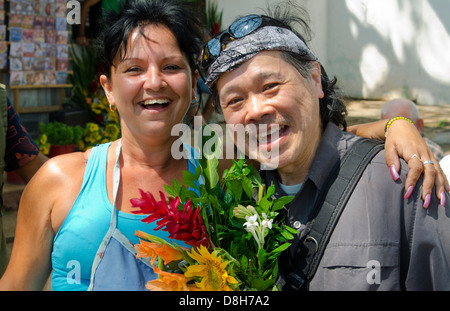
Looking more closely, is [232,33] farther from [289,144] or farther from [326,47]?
[326,47]

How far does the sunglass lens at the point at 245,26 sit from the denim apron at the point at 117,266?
0.89 metres

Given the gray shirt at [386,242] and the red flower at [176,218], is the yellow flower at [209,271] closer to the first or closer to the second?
the red flower at [176,218]

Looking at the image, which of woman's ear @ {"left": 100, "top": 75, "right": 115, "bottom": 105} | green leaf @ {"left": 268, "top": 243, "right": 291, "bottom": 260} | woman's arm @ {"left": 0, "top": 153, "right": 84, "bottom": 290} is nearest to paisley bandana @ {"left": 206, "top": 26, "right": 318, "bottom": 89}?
woman's ear @ {"left": 100, "top": 75, "right": 115, "bottom": 105}

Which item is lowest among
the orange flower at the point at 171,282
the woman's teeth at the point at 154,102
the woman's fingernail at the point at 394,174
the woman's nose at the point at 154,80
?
the orange flower at the point at 171,282

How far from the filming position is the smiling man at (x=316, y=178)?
5.51 feet

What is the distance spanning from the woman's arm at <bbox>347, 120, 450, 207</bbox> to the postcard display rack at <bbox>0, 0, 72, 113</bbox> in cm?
573

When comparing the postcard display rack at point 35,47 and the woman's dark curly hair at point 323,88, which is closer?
the woman's dark curly hair at point 323,88

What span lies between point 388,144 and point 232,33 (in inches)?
29.2

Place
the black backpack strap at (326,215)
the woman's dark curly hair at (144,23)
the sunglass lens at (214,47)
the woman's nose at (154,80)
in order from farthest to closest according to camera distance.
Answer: the woman's dark curly hair at (144,23)
the woman's nose at (154,80)
the sunglass lens at (214,47)
the black backpack strap at (326,215)

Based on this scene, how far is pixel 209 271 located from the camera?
1.65 m

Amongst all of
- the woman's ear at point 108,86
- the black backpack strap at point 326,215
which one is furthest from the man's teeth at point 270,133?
the woman's ear at point 108,86
